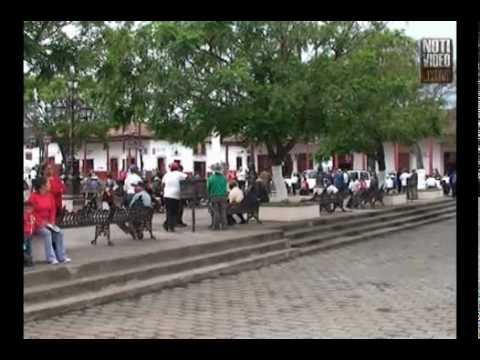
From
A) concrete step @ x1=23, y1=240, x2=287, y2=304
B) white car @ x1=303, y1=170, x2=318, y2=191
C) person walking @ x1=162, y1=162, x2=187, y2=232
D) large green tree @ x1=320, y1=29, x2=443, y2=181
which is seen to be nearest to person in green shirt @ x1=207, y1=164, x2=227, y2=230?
person walking @ x1=162, y1=162, x2=187, y2=232

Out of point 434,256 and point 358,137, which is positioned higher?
point 358,137

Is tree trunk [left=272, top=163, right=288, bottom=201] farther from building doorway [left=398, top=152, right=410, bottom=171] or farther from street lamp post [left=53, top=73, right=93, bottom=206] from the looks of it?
building doorway [left=398, top=152, right=410, bottom=171]

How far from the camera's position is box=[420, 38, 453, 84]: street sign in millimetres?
5625

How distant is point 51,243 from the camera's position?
30.8 feet

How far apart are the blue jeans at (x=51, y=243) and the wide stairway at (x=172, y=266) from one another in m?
0.41

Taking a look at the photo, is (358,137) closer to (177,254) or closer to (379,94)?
(379,94)

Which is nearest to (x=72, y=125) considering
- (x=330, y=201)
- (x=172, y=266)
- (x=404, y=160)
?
(x=330, y=201)

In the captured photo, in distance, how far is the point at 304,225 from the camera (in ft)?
53.0

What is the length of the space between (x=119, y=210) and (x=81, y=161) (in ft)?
140

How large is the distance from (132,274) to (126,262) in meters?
0.32

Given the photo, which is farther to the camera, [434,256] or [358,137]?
[358,137]
